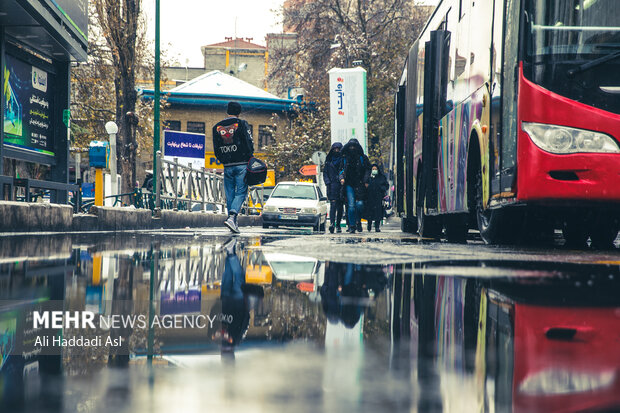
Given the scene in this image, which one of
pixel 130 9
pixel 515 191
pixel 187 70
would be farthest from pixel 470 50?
pixel 187 70

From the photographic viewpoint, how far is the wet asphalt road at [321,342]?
1.83 m

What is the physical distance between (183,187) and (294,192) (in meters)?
6.50

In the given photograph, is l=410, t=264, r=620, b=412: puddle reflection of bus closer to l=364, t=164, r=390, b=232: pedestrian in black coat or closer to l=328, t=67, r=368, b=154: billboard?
l=364, t=164, r=390, b=232: pedestrian in black coat

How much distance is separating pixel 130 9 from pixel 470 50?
19.6 meters

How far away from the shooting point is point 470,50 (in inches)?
383

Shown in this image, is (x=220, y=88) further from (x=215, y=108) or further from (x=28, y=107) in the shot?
(x=28, y=107)

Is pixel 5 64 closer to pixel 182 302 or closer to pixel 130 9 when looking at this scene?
pixel 182 302

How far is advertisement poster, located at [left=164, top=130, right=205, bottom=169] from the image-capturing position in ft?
83.5

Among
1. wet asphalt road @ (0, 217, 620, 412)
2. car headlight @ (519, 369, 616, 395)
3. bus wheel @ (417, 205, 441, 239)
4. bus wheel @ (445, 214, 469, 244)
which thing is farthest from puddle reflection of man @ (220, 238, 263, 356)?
bus wheel @ (417, 205, 441, 239)

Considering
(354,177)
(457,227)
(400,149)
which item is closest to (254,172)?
(457,227)

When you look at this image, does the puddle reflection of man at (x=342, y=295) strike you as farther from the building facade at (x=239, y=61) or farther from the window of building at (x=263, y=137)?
the building facade at (x=239, y=61)

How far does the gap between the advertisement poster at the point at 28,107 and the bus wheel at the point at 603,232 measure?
8.14 m

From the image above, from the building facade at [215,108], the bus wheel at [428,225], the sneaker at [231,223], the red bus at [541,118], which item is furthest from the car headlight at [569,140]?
the building facade at [215,108]

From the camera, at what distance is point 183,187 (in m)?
20.8
